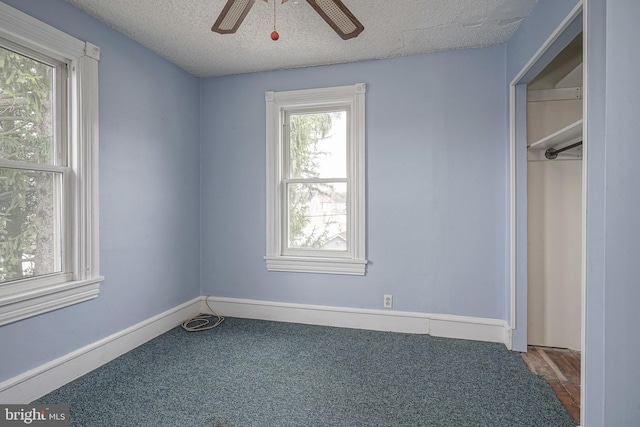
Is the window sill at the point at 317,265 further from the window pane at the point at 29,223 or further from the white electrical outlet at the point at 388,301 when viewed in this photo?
→ the window pane at the point at 29,223

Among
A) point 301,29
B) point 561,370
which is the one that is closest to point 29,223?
point 301,29

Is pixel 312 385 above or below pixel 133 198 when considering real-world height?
below

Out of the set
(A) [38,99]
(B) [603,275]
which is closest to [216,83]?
(A) [38,99]

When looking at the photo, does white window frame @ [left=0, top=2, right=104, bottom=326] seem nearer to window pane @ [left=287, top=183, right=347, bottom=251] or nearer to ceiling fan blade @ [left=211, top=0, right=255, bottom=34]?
ceiling fan blade @ [left=211, top=0, right=255, bottom=34]

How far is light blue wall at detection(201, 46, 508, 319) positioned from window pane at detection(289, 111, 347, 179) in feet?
0.95

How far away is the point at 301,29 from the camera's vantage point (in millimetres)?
2639

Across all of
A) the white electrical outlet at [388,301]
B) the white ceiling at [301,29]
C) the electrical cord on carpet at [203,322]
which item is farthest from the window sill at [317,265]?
the white ceiling at [301,29]

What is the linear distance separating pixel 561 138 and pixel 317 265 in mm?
2219

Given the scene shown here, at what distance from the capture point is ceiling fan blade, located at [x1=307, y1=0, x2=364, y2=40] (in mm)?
1664

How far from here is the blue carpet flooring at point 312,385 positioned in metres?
1.89

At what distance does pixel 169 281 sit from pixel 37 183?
4.58ft

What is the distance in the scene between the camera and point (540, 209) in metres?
2.81

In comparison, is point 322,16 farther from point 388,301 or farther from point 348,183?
point 388,301

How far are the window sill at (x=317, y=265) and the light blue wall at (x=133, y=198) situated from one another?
2.94 feet
